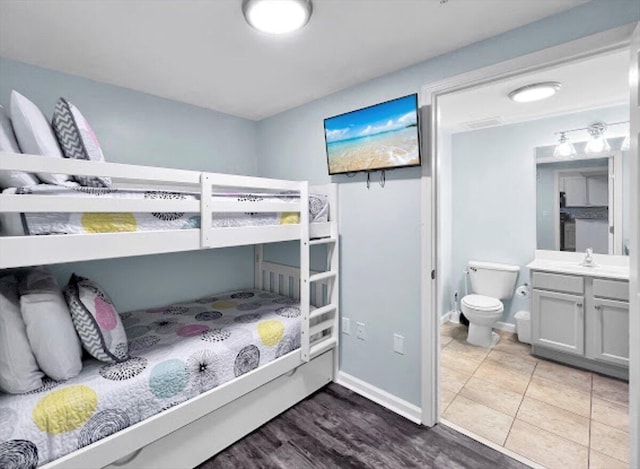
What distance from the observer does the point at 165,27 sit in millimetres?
1612

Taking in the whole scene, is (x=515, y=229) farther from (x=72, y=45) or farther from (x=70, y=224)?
(x=72, y=45)

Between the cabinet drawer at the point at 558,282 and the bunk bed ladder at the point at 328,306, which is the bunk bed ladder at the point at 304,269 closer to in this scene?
the bunk bed ladder at the point at 328,306

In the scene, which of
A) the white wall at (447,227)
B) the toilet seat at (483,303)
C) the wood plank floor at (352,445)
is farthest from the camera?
the white wall at (447,227)

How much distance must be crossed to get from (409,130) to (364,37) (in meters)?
0.58

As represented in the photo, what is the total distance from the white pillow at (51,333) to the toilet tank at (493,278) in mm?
3534

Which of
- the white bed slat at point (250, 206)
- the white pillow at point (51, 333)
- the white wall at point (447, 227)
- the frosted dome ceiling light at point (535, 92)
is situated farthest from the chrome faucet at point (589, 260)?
the white pillow at point (51, 333)

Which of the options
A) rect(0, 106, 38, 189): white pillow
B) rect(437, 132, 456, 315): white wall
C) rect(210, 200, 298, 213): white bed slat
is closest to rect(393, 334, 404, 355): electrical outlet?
rect(210, 200, 298, 213): white bed slat

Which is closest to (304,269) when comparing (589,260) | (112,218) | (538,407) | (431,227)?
(431,227)

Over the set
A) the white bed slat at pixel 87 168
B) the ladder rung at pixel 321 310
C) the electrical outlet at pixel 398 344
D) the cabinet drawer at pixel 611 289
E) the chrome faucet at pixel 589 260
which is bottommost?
the electrical outlet at pixel 398 344

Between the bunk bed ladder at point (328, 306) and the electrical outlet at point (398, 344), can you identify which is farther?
the bunk bed ladder at point (328, 306)

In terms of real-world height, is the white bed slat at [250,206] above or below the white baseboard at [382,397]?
above

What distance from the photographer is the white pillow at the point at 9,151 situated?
4.18 feet

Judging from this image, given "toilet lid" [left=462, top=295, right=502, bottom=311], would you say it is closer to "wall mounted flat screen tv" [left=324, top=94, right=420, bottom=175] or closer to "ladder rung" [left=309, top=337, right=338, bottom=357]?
"ladder rung" [left=309, top=337, right=338, bottom=357]

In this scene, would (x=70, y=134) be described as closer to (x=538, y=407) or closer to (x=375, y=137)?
(x=375, y=137)
